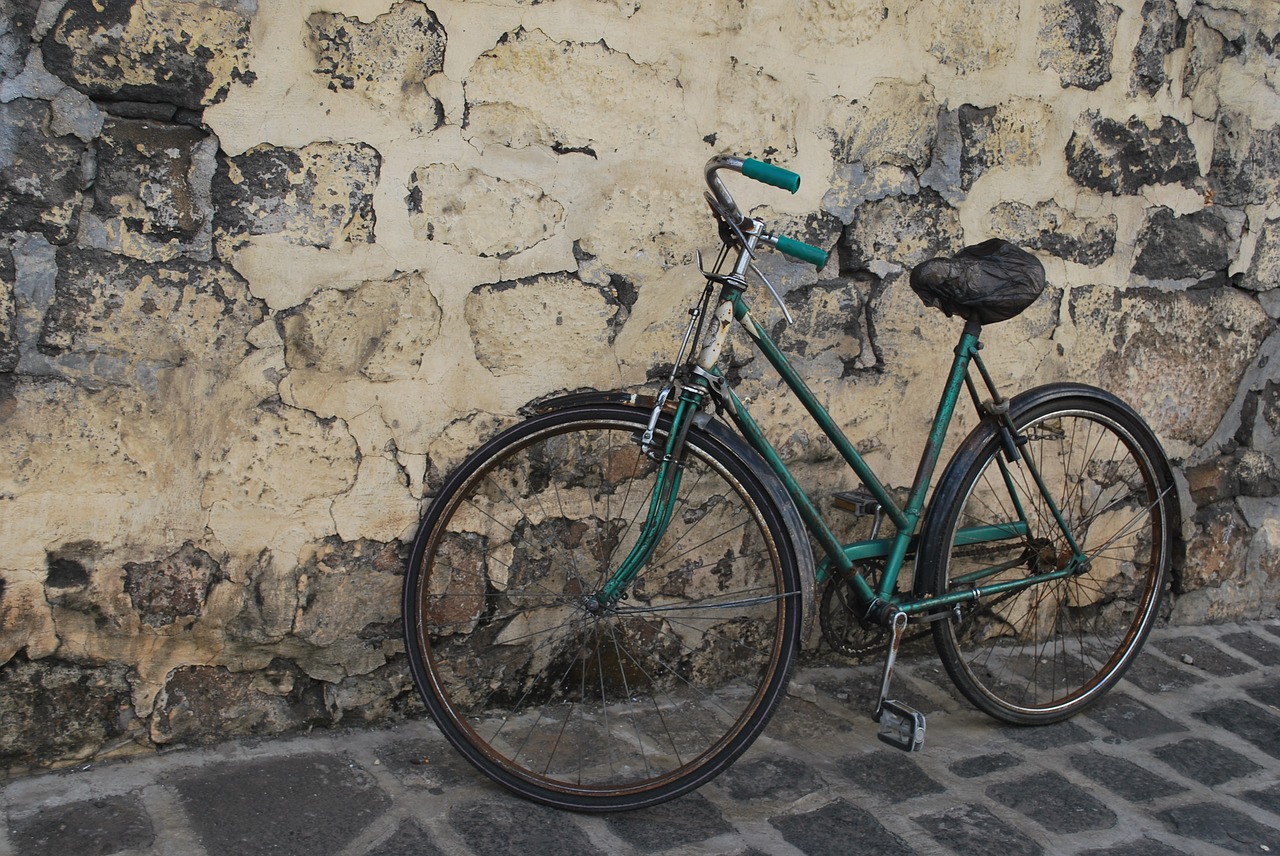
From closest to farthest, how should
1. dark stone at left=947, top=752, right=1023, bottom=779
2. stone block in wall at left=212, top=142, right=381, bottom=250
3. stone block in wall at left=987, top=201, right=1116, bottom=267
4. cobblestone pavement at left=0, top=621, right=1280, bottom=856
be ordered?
cobblestone pavement at left=0, top=621, right=1280, bottom=856 < stone block in wall at left=212, top=142, right=381, bottom=250 < dark stone at left=947, top=752, right=1023, bottom=779 < stone block in wall at left=987, top=201, right=1116, bottom=267

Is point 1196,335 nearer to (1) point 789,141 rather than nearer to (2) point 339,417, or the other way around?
(1) point 789,141

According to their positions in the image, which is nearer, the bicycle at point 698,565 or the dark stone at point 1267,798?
the bicycle at point 698,565

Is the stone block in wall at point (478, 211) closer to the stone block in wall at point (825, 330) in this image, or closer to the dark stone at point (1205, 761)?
the stone block in wall at point (825, 330)

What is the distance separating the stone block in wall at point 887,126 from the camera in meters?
2.87

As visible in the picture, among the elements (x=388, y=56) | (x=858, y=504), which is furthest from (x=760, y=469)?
(x=388, y=56)

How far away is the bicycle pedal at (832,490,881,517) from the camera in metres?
2.71

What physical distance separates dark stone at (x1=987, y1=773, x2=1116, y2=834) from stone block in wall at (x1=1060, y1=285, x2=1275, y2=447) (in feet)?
4.13

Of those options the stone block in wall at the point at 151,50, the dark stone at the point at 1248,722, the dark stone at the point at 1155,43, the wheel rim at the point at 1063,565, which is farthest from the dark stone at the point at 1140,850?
the stone block in wall at the point at 151,50

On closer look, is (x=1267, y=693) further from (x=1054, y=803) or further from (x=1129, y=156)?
(x=1129, y=156)

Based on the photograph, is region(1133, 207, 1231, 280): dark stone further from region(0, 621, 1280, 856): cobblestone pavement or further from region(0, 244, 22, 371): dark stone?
region(0, 244, 22, 371): dark stone

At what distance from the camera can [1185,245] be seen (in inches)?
133

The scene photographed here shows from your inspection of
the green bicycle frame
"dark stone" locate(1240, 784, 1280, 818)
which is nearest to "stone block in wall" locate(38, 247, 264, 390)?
the green bicycle frame

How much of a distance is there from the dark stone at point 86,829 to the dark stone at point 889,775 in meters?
1.51

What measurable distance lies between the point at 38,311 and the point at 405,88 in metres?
0.88
